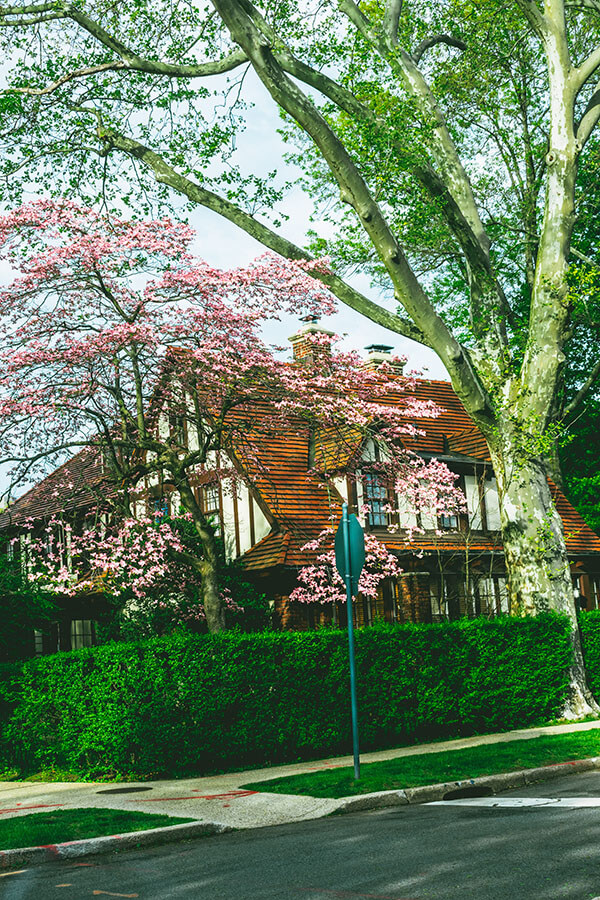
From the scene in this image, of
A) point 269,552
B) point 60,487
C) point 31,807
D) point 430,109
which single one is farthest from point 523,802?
point 269,552

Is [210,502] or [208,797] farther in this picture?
[210,502]

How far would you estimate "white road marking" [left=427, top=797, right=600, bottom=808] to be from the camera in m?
8.71

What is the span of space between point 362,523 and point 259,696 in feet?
42.3

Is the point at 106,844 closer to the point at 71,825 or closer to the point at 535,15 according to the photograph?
the point at 71,825

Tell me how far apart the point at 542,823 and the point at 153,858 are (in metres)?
3.16

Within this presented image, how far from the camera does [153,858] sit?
311 inches

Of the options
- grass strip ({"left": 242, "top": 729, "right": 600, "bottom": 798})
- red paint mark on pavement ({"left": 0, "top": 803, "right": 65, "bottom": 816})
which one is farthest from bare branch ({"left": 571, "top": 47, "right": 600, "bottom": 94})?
red paint mark on pavement ({"left": 0, "top": 803, "right": 65, "bottom": 816})

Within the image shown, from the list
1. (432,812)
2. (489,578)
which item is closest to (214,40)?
(432,812)

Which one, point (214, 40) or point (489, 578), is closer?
point (214, 40)

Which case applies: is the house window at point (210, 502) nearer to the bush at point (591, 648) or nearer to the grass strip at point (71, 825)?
the bush at point (591, 648)

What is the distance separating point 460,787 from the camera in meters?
10.6

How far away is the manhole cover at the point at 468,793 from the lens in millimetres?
10383

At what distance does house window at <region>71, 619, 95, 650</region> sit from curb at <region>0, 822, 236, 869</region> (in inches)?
1028

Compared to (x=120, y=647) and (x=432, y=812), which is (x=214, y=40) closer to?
(x=120, y=647)
